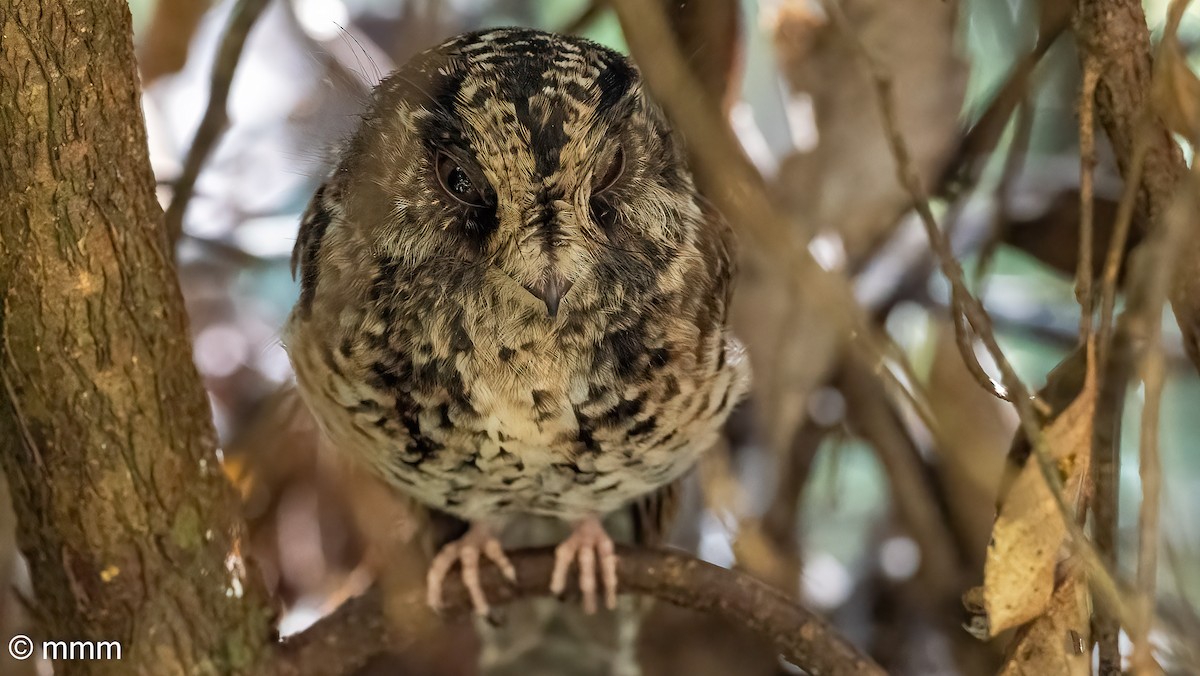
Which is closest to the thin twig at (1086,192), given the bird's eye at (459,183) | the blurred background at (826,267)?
the blurred background at (826,267)

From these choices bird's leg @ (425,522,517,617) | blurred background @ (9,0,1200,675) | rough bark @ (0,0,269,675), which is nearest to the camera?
rough bark @ (0,0,269,675)

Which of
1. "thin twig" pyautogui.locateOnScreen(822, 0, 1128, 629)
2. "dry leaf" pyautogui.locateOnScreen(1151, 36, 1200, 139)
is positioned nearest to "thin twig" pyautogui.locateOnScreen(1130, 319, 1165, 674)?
"thin twig" pyautogui.locateOnScreen(822, 0, 1128, 629)

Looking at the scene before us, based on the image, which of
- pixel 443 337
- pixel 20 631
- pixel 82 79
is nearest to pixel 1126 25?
pixel 443 337

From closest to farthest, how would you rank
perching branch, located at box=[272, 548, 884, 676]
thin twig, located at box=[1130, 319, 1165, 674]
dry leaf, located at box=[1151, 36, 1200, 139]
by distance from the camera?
thin twig, located at box=[1130, 319, 1165, 674] < dry leaf, located at box=[1151, 36, 1200, 139] < perching branch, located at box=[272, 548, 884, 676]

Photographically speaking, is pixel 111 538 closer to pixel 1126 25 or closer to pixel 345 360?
pixel 345 360

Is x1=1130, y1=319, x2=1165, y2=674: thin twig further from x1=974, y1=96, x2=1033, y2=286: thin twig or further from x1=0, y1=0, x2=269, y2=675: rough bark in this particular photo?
x1=0, y1=0, x2=269, y2=675: rough bark
